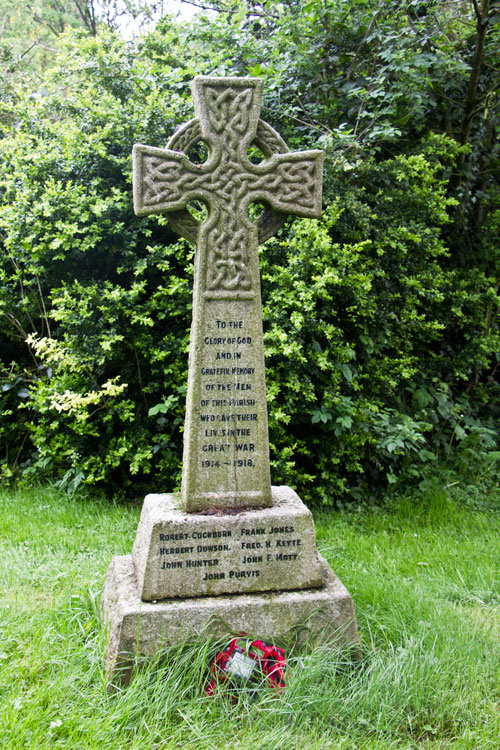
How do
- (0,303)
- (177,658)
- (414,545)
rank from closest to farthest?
1. (177,658)
2. (414,545)
3. (0,303)

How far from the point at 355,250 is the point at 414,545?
2.33 meters

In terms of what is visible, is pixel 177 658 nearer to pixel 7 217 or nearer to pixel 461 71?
pixel 7 217

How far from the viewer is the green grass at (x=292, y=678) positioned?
8.06 feet

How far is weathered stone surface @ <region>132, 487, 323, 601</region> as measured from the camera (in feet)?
9.49

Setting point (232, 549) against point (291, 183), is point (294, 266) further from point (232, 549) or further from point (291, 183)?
point (232, 549)

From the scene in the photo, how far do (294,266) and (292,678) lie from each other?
304 centimetres

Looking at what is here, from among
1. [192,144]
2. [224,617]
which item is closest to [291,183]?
[192,144]

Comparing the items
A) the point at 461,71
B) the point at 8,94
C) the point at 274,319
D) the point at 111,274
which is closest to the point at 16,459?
the point at 111,274

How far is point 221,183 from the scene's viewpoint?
3.08 metres

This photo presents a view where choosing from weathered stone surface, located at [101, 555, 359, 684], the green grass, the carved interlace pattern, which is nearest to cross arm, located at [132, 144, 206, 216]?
the carved interlace pattern

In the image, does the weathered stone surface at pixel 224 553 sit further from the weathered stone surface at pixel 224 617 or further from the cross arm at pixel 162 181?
the cross arm at pixel 162 181

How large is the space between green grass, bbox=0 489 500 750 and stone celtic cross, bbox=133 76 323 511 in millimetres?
818

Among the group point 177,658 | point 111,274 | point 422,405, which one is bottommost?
point 177,658

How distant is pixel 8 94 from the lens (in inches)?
296
